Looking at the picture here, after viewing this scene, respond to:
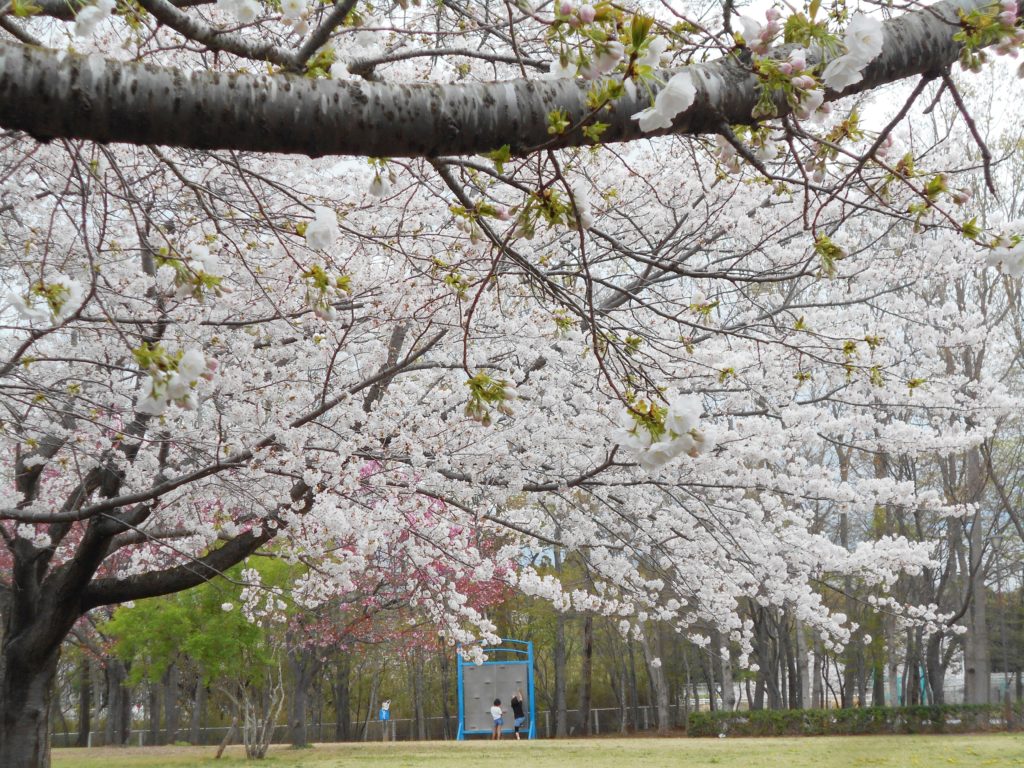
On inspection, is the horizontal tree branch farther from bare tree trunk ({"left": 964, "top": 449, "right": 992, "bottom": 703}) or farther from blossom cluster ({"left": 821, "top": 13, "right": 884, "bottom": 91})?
bare tree trunk ({"left": 964, "top": 449, "right": 992, "bottom": 703})

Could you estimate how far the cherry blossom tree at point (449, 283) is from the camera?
1843 mm

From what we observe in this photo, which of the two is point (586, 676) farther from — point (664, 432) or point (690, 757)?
point (664, 432)

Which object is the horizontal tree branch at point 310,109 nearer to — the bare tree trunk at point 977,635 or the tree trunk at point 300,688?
the tree trunk at point 300,688

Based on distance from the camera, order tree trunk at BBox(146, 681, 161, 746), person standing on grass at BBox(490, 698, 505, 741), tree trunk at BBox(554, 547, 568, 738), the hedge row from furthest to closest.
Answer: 1. tree trunk at BBox(554, 547, 568, 738)
2. tree trunk at BBox(146, 681, 161, 746)
3. person standing on grass at BBox(490, 698, 505, 741)
4. the hedge row

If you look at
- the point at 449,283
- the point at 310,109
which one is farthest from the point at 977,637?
the point at 310,109

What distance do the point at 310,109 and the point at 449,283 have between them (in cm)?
126

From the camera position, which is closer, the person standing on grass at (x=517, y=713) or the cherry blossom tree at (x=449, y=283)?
the cherry blossom tree at (x=449, y=283)

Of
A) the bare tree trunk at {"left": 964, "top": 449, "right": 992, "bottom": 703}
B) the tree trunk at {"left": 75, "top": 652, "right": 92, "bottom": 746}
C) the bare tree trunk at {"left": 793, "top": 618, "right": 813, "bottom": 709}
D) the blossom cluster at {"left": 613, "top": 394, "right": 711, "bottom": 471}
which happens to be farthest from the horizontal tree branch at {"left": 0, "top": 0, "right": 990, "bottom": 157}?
the tree trunk at {"left": 75, "top": 652, "right": 92, "bottom": 746}

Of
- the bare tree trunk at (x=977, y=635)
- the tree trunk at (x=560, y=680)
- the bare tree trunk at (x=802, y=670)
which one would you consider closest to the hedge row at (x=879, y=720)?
the bare tree trunk at (x=977, y=635)

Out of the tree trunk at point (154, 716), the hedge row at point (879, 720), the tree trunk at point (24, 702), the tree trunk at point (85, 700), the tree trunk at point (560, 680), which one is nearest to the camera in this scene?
the tree trunk at point (24, 702)

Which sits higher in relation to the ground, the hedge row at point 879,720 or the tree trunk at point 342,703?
the hedge row at point 879,720

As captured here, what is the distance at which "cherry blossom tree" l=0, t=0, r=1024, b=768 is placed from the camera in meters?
1.84

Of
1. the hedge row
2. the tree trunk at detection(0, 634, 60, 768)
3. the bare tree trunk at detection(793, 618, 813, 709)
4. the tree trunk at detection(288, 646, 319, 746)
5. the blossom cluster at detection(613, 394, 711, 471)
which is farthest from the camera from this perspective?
the bare tree trunk at detection(793, 618, 813, 709)

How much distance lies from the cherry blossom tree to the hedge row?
11.8 m
